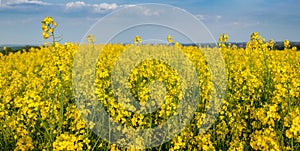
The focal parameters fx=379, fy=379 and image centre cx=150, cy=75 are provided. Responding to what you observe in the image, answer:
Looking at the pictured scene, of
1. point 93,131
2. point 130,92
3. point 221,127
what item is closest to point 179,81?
point 130,92

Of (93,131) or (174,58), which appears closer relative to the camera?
(93,131)

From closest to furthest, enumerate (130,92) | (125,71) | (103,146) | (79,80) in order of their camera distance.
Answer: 1. (103,146)
2. (130,92)
3. (79,80)
4. (125,71)

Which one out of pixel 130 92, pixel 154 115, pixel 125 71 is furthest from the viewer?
pixel 125 71

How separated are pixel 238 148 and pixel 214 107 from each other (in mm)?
1224

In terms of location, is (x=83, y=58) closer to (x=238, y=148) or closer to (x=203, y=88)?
(x=203, y=88)

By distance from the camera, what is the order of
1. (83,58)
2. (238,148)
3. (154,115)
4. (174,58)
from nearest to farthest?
1. (238,148)
2. (154,115)
3. (174,58)
4. (83,58)

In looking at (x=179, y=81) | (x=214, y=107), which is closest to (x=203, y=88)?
(x=179, y=81)

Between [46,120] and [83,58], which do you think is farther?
[83,58]

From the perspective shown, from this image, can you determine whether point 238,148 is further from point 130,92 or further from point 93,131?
point 130,92

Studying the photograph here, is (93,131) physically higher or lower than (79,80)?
lower

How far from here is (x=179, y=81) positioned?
5395mm

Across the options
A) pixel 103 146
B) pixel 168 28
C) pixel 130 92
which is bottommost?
pixel 103 146

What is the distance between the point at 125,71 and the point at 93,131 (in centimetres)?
317

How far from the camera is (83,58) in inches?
321
